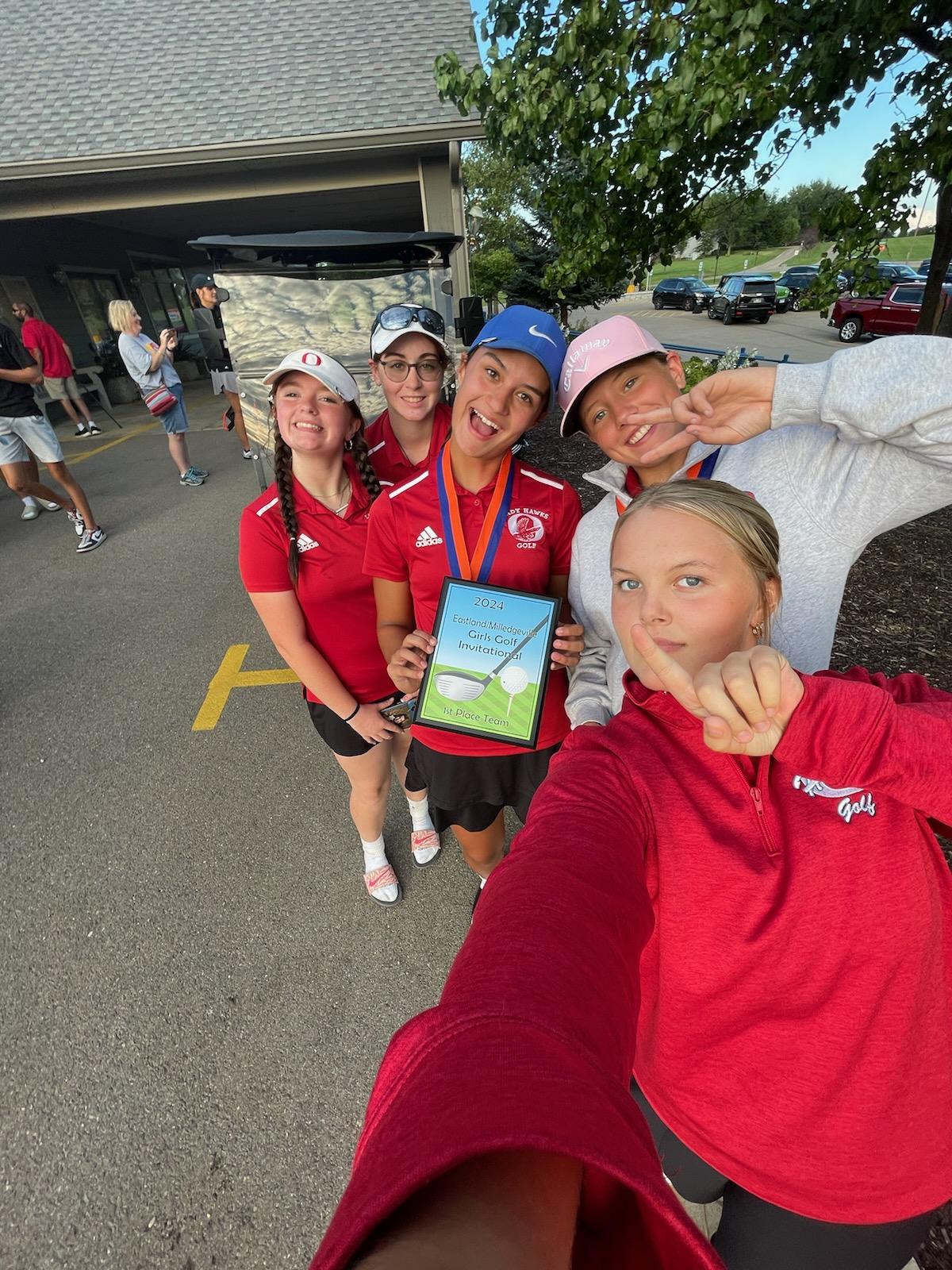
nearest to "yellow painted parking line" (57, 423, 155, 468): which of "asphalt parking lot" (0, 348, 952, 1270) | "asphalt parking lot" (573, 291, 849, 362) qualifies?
"asphalt parking lot" (0, 348, 952, 1270)

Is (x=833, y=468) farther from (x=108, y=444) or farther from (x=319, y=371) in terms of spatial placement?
(x=108, y=444)

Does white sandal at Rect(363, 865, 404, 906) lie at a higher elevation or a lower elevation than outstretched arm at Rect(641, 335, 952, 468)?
lower

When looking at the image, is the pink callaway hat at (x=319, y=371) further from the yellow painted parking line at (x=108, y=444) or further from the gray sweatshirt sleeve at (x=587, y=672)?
the yellow painted parking line at (x=108, y=444)

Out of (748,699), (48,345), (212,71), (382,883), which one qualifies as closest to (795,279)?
(212,71)

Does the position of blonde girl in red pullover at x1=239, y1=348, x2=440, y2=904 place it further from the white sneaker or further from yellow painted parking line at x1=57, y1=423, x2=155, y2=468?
yellow painted parking line at x1=57, y1=423, x2=155, y2=468

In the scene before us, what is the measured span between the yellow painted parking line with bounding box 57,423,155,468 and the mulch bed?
8.97 m

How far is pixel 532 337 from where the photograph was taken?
1814 millimetres

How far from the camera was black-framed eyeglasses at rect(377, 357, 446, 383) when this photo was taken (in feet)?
8.92

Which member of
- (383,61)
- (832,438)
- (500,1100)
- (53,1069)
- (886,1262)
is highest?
(383,61)

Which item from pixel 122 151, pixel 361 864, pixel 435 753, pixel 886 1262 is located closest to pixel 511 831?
pixel 361 864

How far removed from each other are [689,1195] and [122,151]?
1244 centimetres

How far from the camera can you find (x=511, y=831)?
10.4ft

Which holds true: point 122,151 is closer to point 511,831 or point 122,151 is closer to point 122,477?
point 122,477

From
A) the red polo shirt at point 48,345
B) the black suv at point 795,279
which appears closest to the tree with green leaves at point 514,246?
the red polo shirt at point 48,345
